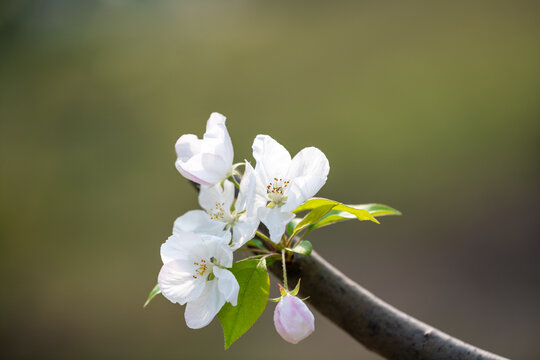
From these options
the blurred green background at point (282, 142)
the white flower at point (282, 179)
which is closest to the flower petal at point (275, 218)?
the white flower at point (282, 179)

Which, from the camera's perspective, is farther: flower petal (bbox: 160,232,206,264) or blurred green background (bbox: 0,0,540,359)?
blurred green background (bbox: 0,0,540,359)

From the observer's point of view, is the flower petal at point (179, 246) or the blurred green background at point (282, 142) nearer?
the flower petal at point (179, 246)

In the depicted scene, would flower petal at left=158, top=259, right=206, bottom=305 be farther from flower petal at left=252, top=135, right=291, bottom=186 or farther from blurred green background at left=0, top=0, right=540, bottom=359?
blurred green background at left=0, top=0, right=540, bottom=359

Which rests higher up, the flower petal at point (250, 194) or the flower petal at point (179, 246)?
the flower petal at point (250, 194)

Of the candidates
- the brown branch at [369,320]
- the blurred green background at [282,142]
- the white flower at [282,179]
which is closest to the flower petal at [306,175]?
the white flower at [282,179]

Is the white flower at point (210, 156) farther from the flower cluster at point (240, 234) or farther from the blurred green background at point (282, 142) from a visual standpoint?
the blurred green background at point (282, 142)

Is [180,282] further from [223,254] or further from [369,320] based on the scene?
[369,320]

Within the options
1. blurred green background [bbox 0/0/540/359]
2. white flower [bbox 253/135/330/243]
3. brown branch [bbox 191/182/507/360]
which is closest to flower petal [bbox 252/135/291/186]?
white flower [bbox 253/135/330/243]
